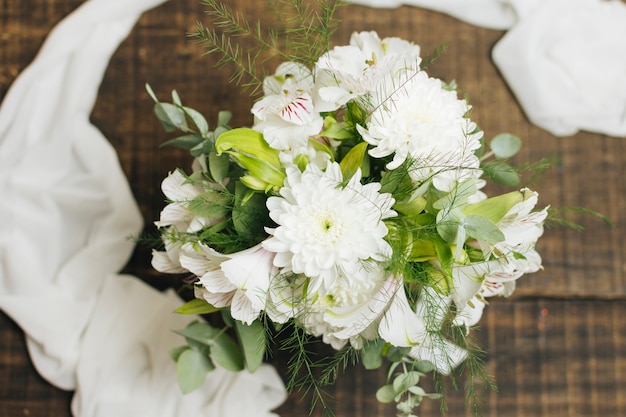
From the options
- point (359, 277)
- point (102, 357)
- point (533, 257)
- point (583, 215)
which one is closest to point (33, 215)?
point (102, 357)

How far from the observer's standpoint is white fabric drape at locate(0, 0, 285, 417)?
30.0 inches

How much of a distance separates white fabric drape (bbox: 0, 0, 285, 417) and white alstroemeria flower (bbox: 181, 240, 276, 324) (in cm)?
28

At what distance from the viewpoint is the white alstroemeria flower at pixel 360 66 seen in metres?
0.48

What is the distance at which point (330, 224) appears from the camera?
17.7 inches

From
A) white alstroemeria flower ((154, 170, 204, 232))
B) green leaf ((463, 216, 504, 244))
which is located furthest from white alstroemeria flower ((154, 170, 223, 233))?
green leaf ((463, 216, 504, 244))

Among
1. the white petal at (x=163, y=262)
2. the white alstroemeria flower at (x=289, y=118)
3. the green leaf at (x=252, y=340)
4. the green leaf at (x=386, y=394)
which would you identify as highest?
the white alstroemeria flower at (x=289, y=118)

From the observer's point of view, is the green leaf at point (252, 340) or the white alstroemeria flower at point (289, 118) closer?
the white alstroemeria flower at point (289, 118)

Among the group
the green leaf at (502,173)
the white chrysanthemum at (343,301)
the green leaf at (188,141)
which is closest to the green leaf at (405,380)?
the white chrysanthemum at (343,301)

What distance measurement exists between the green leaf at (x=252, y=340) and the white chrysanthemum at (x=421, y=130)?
8.9 inches

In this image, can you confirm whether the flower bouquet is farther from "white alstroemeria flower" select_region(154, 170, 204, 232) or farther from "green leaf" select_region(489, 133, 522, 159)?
"green leaf" select_region(489, 133, 522, 159)

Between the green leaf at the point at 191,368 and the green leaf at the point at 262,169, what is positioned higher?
the green leaf at the point at 262,169

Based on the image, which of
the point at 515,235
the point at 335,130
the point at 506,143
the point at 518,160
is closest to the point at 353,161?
the point at 335,130

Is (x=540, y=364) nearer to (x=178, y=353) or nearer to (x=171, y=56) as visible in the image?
(x=178, y=353)

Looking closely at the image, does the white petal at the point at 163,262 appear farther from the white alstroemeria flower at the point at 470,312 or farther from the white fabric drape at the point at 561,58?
the white fabric drape at the point at 561,58
